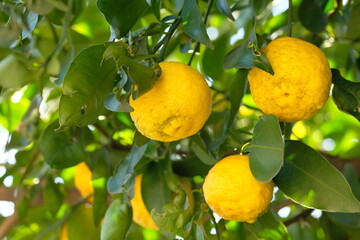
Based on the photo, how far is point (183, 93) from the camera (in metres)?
0.82

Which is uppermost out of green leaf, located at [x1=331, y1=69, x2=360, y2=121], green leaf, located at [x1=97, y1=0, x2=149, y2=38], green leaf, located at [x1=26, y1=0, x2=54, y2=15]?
green leaf, located at [x1=26, y1=0, x2=54, y2=15]

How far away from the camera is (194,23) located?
85cm

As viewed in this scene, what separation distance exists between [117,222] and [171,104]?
11.7 inches

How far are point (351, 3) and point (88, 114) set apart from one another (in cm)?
82

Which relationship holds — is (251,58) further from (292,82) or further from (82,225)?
(82,225)

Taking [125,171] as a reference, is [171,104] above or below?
above

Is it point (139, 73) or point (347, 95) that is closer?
point (139, 73)

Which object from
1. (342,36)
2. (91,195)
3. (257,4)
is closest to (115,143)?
(91,195)

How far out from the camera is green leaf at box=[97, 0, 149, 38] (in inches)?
32.3

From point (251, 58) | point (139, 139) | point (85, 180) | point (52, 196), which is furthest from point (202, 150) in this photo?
point (52, 196)

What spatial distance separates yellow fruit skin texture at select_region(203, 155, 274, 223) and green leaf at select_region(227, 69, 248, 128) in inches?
7.4

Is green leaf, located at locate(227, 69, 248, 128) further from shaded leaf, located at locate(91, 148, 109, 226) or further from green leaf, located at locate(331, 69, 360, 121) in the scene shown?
shaded leaf, located at locate(91, 148, 109, 226)

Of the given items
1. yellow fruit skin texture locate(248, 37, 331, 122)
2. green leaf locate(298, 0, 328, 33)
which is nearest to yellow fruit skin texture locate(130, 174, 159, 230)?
yellow fruit skin texture locate(248, 37, 331, 122)

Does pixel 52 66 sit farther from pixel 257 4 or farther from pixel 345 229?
pixel 345 229
